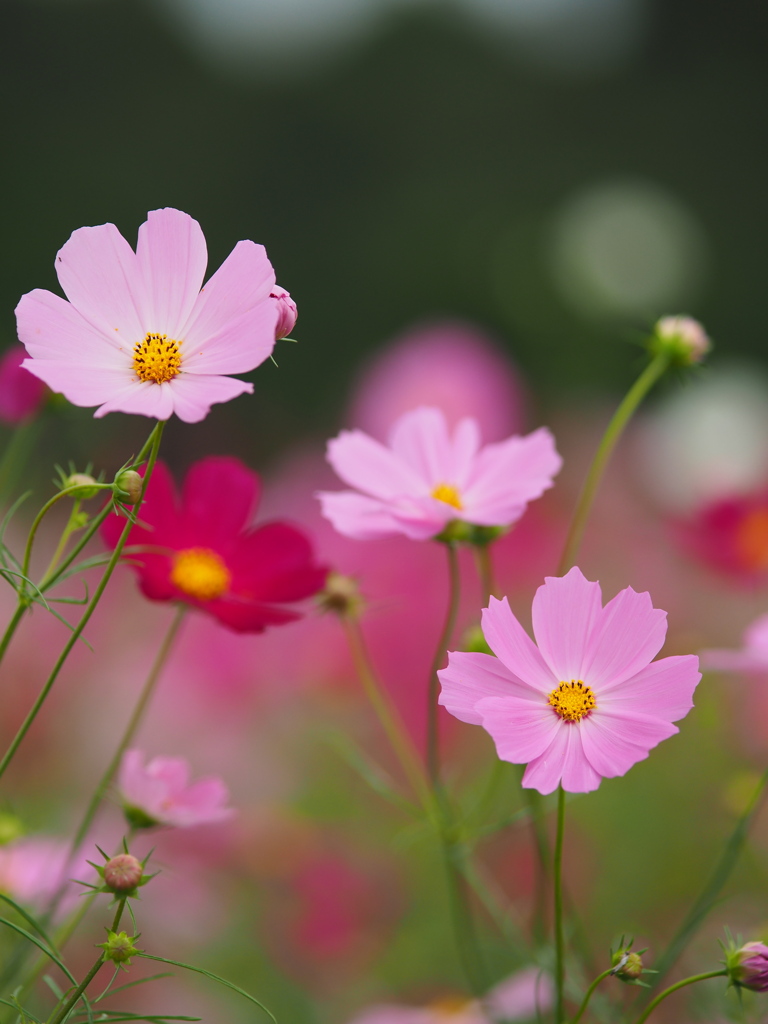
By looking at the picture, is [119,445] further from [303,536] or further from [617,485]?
[303,536]

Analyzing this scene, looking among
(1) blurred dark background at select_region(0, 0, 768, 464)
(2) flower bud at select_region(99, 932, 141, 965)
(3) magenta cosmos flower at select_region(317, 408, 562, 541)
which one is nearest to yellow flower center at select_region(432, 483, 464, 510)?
(3) magenta cosmos flower at select_region(317, 408, 562, 541)

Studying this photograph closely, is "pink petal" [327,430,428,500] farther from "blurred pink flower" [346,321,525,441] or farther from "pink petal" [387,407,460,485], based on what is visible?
"blurred pink flower" [346,321,525,441]

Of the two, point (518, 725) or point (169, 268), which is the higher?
point (169, 268)

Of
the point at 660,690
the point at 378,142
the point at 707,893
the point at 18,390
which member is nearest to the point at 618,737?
the point at 660,690

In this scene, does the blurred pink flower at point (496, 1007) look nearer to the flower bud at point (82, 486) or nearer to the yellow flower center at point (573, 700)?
the yellow flower center at point (573, 700)

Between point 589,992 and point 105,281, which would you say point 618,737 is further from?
point 105,281

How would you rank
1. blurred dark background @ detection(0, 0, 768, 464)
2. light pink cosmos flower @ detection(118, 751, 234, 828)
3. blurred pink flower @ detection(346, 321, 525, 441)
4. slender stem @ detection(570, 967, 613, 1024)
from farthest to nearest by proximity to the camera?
blurred dark background @ detection(0, 0, 768, 464) < blurred pink flower @ detection(346, 321, 525, 441) < light pink cosmos flower @ detection(118, 751, 234, 828) < slender stem @ detection(570, 967, 613, 1024)

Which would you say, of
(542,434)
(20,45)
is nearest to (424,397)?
(542,434)
